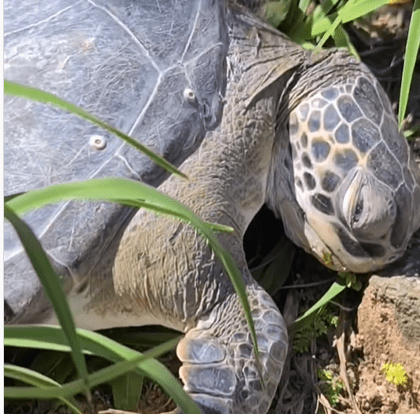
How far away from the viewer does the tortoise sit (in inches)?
51.3

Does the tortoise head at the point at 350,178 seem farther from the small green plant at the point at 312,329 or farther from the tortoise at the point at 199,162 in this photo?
the small green plant at the point at 312,329

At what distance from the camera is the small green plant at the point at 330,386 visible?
1536mm

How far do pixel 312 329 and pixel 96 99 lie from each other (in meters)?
0.62

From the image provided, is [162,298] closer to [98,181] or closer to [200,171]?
[200,171]

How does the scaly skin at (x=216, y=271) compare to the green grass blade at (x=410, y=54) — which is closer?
the scaly skin at (x=216, y=271)

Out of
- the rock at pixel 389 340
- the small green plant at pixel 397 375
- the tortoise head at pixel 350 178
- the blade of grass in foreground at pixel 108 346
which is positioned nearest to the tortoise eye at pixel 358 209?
the tortoise head at pixel 350 178

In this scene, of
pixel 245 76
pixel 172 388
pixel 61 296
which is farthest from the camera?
pixel 245 76

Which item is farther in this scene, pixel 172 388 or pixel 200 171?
pixel 200 171

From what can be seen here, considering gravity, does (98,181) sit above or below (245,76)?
above

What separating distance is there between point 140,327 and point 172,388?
0.60 meters

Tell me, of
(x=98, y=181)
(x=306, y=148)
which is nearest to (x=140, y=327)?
(x=306, y=148)

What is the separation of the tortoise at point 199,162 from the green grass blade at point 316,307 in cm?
6

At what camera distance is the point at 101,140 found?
132cm

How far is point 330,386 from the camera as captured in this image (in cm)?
154
